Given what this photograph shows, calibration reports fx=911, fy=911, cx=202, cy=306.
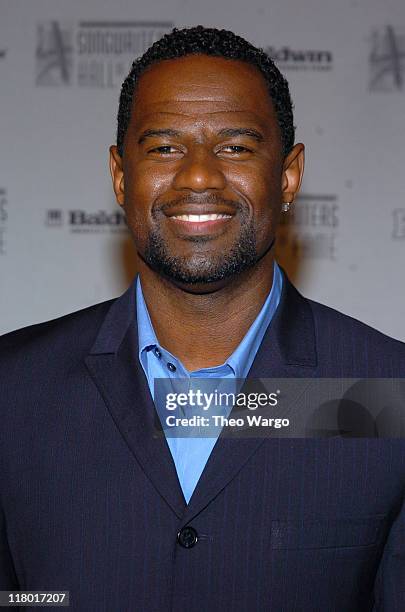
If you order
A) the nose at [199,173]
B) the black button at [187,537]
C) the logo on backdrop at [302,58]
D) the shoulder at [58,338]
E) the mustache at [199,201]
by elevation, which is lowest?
the black button at [187,537]

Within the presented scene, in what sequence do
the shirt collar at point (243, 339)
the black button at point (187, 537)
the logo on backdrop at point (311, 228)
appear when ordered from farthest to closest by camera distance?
the logo on backdrop at point (311, 228), the shirt collar at point (243, 339), the black button at point (187, 537)

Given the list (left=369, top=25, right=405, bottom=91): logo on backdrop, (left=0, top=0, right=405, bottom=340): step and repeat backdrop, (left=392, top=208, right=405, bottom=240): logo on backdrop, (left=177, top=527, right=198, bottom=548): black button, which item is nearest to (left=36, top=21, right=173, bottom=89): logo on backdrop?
(left=0, top=0, right=405, bottom=340): step and repeat backdrop

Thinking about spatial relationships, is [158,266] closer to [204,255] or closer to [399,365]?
[204,255]

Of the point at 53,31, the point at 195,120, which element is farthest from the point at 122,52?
the point at 195,120

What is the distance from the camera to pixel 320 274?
7.77 ft

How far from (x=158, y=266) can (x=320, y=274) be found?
123cm

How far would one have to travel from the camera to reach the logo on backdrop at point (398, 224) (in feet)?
7.76

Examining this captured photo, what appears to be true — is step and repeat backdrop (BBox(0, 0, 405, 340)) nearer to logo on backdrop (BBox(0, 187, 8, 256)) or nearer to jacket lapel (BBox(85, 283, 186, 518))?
logo on backdrop (BBox(0, 187, 8, 256))

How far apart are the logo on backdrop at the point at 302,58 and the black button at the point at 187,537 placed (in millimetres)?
1547

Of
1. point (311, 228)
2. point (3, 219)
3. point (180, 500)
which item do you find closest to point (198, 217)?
point (180, 500)

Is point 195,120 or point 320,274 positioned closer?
point 195,120

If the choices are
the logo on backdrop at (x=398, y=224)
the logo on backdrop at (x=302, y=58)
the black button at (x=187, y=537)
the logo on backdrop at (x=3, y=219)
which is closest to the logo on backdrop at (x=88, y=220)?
the logo on backdrop at (x=3, y=219)

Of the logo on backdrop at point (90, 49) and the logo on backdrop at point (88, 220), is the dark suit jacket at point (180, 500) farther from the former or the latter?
the logo on backdrop at point (90, 49)

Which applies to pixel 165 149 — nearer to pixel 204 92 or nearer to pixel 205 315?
pixel 204 92
